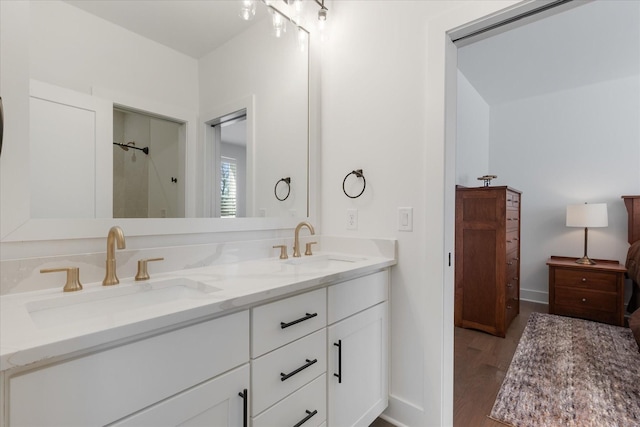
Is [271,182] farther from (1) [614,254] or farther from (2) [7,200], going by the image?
(1) [614,254]

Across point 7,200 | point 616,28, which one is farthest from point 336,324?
point 616,28

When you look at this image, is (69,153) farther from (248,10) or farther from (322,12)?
(322,12)

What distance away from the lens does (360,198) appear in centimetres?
174

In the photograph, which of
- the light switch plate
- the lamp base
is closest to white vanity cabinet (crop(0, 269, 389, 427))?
the light switch plate

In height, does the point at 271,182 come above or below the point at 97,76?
below

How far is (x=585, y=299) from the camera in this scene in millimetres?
3119

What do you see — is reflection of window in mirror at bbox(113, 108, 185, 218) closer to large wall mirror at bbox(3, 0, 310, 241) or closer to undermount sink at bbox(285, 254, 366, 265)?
large wall mirror at bbox(3, 0, 310, 241)

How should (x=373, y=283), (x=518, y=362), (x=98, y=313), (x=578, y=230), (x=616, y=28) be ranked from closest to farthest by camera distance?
1. (x=98, y=313)
2. (x=373, y=283)
3. (x=518, y=362)
4. (x=616, y=28)
5. (x=578, y=230)

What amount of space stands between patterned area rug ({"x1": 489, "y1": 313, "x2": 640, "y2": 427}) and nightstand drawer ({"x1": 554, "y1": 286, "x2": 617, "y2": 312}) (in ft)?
0.68

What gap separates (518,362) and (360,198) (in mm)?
1806

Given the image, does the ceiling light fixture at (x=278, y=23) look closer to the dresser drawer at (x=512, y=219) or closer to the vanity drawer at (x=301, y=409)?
the vanity drawer at (x=301, y=409)

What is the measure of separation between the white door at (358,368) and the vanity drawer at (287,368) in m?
0.08

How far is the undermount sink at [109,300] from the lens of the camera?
0.84m

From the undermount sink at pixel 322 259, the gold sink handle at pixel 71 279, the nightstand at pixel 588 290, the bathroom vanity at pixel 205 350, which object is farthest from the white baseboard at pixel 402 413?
the nightstand at pixel 588 290
